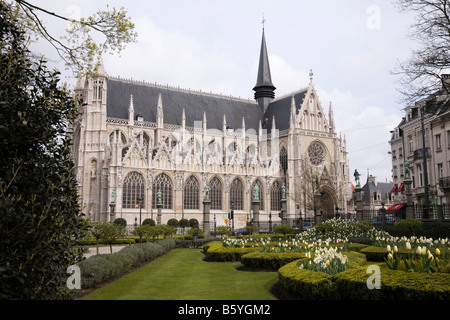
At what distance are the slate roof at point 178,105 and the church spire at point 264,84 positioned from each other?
149 cm

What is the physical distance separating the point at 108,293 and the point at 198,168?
38.5m

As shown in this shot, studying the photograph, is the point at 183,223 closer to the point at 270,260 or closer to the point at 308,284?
the point at 270,260

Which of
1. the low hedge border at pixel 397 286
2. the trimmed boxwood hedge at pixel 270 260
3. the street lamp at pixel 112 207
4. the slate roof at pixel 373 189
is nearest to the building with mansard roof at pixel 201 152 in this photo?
the street lamp at pixel 112 207

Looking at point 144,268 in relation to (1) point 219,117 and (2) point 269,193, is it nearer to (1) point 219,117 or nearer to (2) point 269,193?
(2) point 269,193

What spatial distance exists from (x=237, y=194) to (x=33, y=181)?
151 feet

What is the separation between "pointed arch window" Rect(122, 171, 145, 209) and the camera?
42.7 meters

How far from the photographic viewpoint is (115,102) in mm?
50875

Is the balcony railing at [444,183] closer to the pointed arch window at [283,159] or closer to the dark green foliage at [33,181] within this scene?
the pointed arch window at [283,159]

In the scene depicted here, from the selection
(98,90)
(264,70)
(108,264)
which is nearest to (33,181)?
(108,264)

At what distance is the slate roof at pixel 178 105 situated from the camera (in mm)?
51688

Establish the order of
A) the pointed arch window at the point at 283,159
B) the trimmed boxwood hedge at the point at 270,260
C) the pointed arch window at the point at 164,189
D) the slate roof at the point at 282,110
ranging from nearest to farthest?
the trimmed boxwood hedge at the point at 270,260 → the pointed arch window at the point at 164,189 → the pointed arch window at the point at 283,159 → the slate roof at the point at 282,110

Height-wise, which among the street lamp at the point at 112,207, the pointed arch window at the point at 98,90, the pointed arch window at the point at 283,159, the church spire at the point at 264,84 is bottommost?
the street lamp at the point at 112,207

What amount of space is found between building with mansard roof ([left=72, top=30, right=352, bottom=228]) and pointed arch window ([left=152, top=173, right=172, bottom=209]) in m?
0.12
